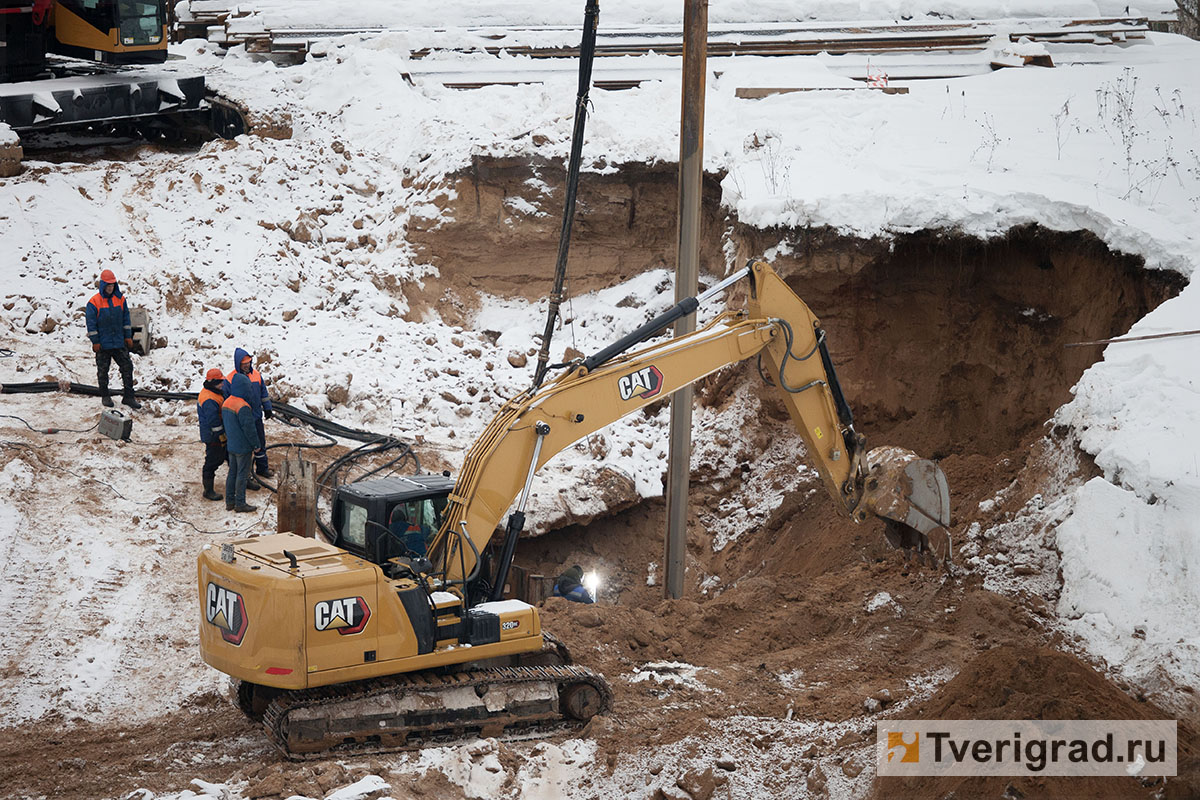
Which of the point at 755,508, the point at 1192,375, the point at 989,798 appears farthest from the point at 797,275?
the point at 989,798

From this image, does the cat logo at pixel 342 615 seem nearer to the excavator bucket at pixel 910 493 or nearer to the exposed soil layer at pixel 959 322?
the excavator bucket at pixel 910 493

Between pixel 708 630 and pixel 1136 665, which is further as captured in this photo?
pixel 708 630

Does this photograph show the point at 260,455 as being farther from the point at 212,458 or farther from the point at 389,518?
the point at 389,518

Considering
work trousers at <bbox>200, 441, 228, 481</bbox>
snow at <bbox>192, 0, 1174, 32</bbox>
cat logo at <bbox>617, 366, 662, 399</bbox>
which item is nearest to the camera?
cat logo at <bbox>617, 366, 662, 399</bbox>

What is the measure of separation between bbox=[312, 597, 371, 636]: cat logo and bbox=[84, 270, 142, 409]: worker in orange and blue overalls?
7.10 meters

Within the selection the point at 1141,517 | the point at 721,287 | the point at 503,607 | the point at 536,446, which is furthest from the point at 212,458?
the point at 1141,517

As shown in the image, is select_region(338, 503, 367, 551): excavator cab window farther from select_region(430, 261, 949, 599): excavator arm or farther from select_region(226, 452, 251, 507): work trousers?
select_region(226, 452, 251, 507): work trousers

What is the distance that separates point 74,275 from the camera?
15836 millimetres

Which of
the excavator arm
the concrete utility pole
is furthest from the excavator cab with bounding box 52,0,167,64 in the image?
the excavator arm

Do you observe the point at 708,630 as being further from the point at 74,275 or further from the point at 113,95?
the point at 113,95

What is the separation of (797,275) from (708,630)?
5.28m

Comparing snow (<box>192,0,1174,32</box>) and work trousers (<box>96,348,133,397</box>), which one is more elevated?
snow (<box>192,0,1174,32</box>)

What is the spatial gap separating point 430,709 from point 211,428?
5.39 meters

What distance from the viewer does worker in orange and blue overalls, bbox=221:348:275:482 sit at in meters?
12.3
